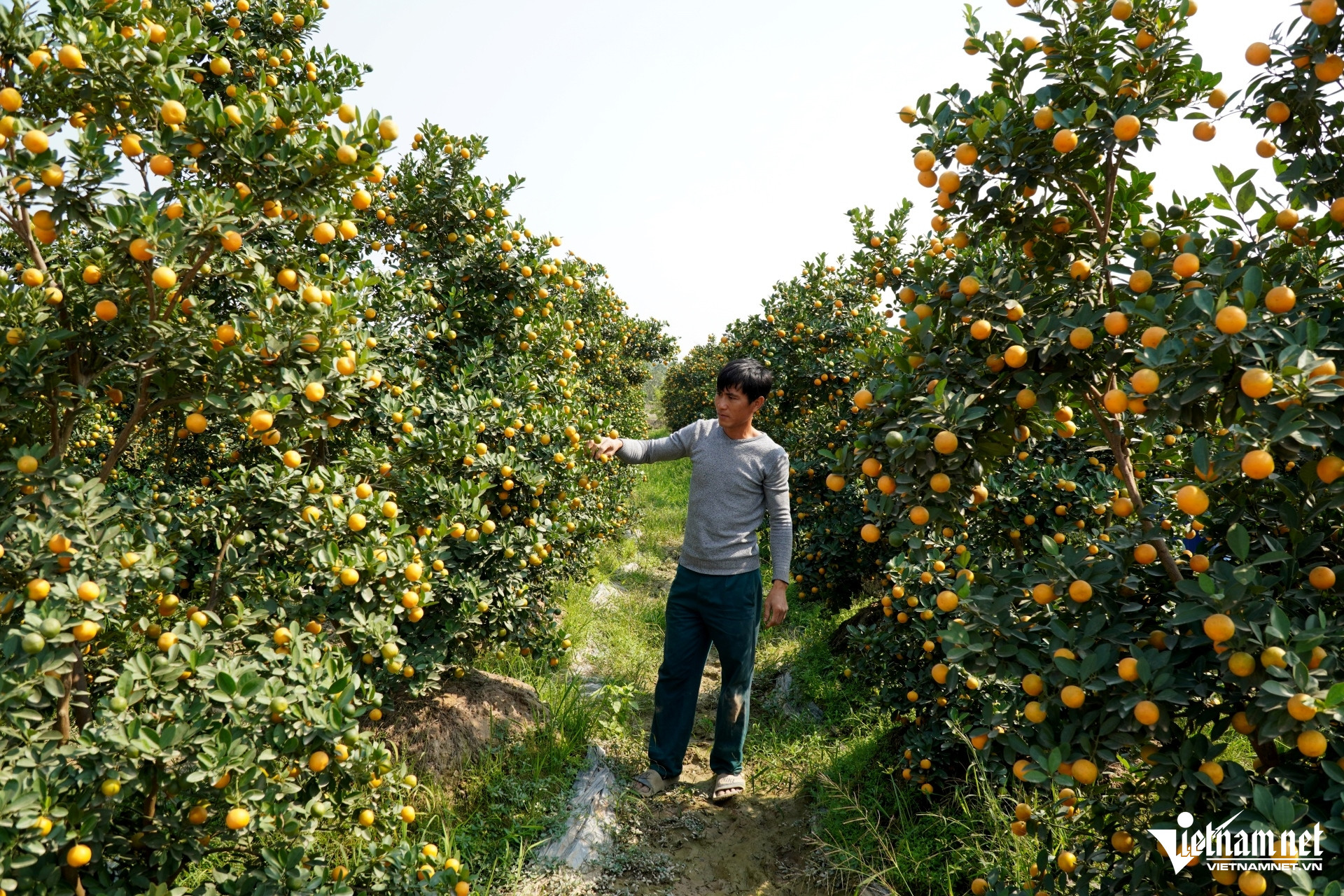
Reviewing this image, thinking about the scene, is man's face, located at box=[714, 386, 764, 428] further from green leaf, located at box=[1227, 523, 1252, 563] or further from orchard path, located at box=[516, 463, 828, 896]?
green leaf, located at box=[1227, 523, 1252, 563]

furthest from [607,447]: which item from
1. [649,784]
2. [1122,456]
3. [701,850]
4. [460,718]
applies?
[1122,456]

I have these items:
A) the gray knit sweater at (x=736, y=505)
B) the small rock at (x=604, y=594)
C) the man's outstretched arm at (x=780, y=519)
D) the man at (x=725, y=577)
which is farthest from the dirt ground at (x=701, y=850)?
the small rock at (x=604, y=594)

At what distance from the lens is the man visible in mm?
3428

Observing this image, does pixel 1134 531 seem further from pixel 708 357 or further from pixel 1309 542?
pixel 708 357

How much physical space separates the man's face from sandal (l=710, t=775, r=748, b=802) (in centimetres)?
185

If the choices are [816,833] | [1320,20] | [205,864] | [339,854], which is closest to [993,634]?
[1320,20]

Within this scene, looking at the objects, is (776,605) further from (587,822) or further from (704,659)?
(587,822)

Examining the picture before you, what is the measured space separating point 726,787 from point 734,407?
1.97 metres

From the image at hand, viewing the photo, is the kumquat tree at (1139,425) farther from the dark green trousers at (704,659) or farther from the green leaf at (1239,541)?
the dark green trousers at (704,659)

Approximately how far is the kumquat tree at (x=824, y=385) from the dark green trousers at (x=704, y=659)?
190cm

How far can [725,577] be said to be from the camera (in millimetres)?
3436

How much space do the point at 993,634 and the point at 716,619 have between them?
1.78 meters

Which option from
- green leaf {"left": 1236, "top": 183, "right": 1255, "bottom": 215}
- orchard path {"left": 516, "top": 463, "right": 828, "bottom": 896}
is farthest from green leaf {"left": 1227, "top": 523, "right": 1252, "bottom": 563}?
orchard path {"left": 516, "top": 463, "right": 828, "bottom": 896}

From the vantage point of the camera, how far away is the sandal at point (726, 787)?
350 cm
